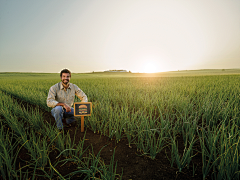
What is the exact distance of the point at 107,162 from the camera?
1688mm

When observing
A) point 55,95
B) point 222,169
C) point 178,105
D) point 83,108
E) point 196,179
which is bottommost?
point 196,179

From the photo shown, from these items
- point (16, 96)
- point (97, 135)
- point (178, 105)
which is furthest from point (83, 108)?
point (16, 96)

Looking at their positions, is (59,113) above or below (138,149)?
above

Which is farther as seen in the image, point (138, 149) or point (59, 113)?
point (59, 113)

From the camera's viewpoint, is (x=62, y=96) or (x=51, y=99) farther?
(x=62, y=96)

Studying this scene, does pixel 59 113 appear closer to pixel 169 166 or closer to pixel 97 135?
pixel 97 135

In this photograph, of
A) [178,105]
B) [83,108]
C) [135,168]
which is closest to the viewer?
[135,168]

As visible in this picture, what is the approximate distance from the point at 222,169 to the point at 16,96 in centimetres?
742

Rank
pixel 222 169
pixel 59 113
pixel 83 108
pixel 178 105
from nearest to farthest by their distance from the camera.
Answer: pixel 222 169 → pixel 83 108 → pixel 59 113 → pixel 178 105

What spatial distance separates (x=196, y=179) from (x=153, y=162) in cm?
48

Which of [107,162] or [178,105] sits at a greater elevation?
[178,105]

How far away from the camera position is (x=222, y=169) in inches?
48.4

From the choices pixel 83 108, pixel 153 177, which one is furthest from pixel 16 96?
pixel 153 177

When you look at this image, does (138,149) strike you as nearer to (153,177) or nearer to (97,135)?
(153,177)
